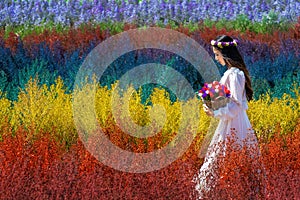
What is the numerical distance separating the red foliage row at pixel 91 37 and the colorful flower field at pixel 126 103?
20 millimetres

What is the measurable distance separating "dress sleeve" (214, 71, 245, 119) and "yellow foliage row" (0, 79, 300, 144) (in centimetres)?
79

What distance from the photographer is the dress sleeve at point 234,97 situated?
5145mm

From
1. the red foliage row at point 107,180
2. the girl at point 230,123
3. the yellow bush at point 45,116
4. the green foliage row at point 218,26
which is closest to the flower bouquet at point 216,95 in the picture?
the girl at point 230,123

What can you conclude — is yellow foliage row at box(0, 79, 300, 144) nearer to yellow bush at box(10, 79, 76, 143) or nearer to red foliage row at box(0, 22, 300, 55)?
yellow bush at box(10, 79, 76, 143)

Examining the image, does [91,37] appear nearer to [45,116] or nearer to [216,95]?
[45,116]

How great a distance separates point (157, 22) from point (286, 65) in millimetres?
3042

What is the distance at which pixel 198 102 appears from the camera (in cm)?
643

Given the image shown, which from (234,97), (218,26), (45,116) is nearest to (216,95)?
(234,97)

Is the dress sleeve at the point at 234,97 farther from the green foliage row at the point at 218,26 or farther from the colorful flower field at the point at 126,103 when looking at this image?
the green foliage row at the point at 218,26

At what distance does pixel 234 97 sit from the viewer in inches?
204

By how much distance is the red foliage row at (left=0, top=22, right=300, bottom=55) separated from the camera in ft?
28.5

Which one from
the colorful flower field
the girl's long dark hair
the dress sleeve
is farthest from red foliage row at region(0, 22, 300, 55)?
the dress sleeve

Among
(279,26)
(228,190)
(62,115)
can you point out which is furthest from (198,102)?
(279,26)

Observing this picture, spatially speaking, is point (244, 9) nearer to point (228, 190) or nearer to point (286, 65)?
point (286, 65)
